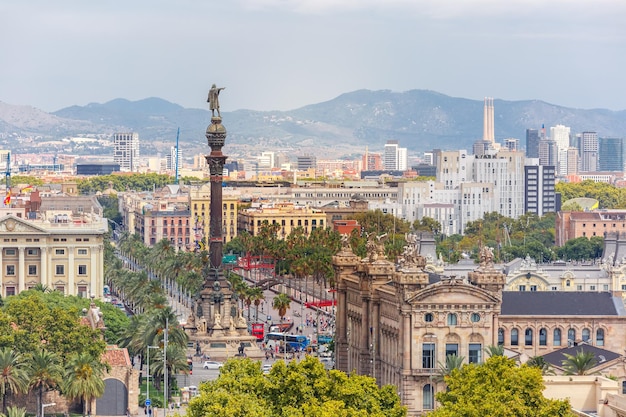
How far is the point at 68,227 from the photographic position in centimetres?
16612

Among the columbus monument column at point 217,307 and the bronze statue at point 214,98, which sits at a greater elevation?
the bronze statue at point 214,98

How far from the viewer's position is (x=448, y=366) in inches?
4011

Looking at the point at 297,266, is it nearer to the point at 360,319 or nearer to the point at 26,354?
the point at 360,319

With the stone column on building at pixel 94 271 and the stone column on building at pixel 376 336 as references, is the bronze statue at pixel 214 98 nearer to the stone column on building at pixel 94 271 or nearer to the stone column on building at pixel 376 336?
the stone column on building at pixel 94 271

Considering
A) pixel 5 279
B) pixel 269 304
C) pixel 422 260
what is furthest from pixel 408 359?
pixel 269 304

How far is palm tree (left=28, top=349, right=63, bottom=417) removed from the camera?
328 feet

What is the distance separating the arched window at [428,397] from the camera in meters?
103

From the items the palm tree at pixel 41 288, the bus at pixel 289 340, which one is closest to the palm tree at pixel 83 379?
the bus at pixel 289 340

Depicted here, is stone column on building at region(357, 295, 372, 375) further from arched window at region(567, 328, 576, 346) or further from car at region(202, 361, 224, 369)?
car at region(202, 361, 224, 369)

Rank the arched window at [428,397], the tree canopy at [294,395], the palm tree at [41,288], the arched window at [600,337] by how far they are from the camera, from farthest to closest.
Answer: the palm tree at [41,288], the arched window at [600,337], the arched window at [428,397], the tree canopy at [294,395]

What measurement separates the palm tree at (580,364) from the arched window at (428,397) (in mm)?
7819

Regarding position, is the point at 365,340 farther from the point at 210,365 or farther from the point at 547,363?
the point at 210,365

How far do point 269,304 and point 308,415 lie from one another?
4235 inches

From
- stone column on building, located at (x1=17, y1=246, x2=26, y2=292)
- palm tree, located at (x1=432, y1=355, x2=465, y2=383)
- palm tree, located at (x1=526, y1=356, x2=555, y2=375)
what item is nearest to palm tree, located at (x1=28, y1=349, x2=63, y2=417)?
palm tree, located at (x1=432, y1=355, x2=465, y2=383)
